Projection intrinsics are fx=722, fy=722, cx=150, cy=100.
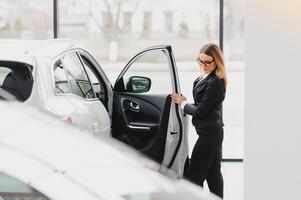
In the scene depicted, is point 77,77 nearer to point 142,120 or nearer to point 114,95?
point 114,95

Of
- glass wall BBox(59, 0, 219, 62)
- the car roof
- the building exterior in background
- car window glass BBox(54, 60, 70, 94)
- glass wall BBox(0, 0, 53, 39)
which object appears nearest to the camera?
the car roof

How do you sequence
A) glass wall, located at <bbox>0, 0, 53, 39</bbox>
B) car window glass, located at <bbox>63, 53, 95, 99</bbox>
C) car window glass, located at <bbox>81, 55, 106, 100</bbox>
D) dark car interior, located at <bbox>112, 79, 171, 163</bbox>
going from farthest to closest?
1. glass wall, located at <bbox>0, 0, 53, 39</bbox>
2. dark car interior, located at <bbox>112, 79, 171, 163</bbox>
3. car window glass, located at <bbox>81, 55, 106, 100</bbox>
4. car window glass, located at <bbox>63, 53, 95, 99</bbox>

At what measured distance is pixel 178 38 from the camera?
9.07m

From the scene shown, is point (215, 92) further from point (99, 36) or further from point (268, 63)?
point (99, 36)

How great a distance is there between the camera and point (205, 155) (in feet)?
17.5

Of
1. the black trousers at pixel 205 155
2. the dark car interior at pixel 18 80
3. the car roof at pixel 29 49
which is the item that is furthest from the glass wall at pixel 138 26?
the dark car interior at pixel 18 80

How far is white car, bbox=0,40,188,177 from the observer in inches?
171

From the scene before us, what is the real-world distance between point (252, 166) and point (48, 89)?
1406 mm

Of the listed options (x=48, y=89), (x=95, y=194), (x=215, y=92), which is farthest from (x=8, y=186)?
(x=215, y=92)

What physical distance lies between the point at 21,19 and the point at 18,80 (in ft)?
15.3

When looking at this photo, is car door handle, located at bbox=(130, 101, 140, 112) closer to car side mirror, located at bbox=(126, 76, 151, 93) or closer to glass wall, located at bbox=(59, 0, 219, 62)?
car side mirror, located at bbox=(126, 76, 151, 93)

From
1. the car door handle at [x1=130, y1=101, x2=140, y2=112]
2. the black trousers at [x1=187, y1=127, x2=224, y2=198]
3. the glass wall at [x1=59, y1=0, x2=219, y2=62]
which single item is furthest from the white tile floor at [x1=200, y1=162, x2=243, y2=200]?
the glass wall at [x1=59, y1=0, x2=219, y2=62]

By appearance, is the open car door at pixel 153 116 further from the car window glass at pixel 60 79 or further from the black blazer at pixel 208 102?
the car window glass at pixel 60 79

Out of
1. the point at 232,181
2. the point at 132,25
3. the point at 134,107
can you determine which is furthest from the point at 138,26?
the point at 134,107
